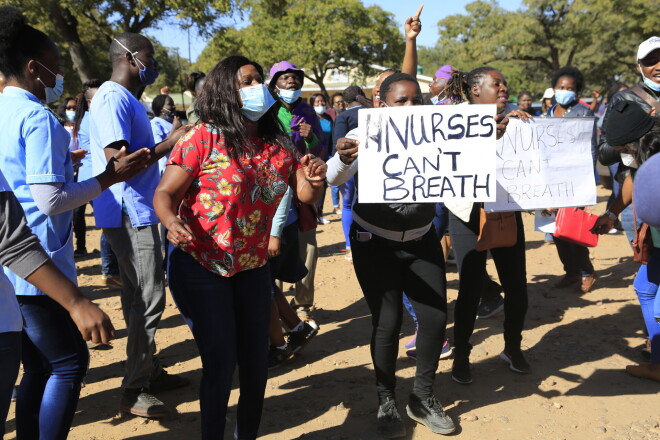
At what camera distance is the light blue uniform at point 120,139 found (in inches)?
141

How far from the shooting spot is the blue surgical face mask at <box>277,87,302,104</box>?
202 inches

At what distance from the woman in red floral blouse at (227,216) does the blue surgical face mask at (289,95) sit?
1.98 metres

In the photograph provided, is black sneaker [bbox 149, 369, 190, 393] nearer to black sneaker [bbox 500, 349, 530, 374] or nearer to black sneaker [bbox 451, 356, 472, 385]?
black sneaker [bbox 451, 356, 472, 385]

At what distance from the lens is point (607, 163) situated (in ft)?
15.4

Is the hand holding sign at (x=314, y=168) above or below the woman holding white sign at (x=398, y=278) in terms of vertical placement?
above

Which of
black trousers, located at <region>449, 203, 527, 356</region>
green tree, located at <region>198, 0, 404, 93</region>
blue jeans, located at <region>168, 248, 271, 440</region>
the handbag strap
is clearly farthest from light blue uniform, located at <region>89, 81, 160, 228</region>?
green tree, located at <region>198, 0, 404, 93</region>

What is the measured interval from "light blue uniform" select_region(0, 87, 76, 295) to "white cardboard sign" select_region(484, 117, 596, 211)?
2497 mm

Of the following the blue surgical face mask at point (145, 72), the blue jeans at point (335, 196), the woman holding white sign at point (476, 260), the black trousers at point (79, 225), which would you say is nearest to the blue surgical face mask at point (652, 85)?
the woman holding white sign at point (476, 260)

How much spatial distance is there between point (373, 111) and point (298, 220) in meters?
1.93

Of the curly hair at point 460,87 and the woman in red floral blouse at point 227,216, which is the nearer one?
the woman in red floral blouse at point 227,216

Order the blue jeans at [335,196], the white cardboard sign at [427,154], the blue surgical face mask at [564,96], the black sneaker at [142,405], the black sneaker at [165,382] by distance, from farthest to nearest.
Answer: the blue jeans at [335,196] → the blue surgical face mask at [564,96] → the black sneaker at [165,382] → the black sneaker at [142,405] → the white cardboard sign at [427,154]

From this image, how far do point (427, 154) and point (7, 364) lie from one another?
86.1 inches

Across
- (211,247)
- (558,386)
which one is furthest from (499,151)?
(211,247)

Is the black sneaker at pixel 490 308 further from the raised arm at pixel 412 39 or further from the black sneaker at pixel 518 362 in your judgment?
the raised arm at pixel 412 39
